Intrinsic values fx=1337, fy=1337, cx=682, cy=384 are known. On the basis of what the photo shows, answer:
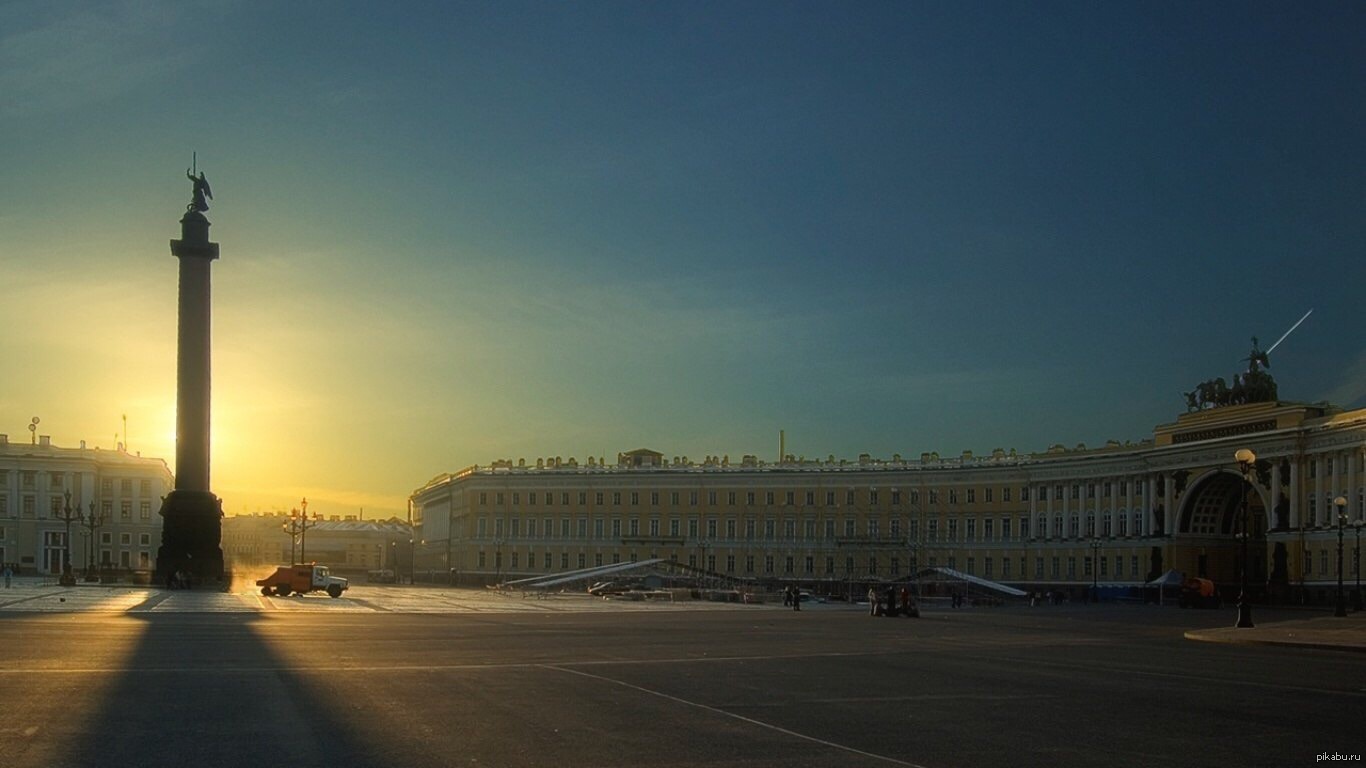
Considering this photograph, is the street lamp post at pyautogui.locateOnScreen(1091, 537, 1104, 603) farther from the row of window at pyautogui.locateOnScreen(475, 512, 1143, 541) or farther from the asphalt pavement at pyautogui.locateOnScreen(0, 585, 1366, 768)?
the asphalt pavement at pyautogui.locateOnScreen(0, 585, 1366, 768)

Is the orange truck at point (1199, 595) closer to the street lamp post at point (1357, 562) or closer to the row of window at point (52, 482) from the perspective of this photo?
the street lamp post at point (1357, 562)

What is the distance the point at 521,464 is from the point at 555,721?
143 meters

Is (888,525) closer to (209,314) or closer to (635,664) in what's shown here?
(209,314)

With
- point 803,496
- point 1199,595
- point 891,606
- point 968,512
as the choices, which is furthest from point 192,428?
point 968,512

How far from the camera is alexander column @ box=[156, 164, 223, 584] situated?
229ft

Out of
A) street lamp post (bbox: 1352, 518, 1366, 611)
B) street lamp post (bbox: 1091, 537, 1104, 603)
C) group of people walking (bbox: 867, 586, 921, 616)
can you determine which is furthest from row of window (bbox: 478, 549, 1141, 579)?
group of people walking (bbox: 867, 586, 921, 616)

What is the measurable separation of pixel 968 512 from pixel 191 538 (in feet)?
262

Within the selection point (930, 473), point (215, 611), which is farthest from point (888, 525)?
point (215, 611)

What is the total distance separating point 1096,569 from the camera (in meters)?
113

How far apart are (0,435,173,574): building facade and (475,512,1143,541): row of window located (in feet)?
142

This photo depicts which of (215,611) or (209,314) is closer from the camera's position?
(215,611)

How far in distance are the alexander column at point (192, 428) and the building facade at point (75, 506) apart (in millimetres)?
84674

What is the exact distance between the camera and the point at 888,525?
133 m

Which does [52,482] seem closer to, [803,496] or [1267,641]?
[803,496]
